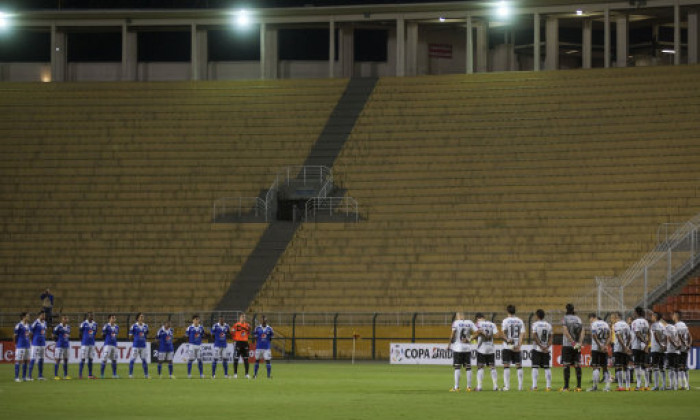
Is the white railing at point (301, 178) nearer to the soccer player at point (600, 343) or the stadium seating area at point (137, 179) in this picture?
the stadium seating area at point (137, 179)

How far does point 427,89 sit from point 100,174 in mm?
14074

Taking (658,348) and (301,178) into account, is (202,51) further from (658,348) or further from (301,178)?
(658,348)

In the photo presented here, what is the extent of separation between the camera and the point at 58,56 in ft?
199

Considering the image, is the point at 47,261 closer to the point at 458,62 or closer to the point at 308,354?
the point at 308,354

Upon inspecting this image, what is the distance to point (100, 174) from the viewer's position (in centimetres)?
5406

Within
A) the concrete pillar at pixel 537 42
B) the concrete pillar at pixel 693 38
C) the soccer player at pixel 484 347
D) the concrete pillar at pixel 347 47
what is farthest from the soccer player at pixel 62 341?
the concrete pillar at pixel 693 38

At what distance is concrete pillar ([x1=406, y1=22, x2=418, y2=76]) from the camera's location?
59344mm

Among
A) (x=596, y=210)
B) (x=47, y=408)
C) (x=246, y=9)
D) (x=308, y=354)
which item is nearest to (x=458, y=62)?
(x=246, y=9)

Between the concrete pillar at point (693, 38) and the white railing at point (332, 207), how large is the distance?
51.5 ft

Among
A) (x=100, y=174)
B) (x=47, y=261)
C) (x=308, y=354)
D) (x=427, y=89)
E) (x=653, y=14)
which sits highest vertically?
(x=653, y=14)

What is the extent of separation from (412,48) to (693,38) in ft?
40.3

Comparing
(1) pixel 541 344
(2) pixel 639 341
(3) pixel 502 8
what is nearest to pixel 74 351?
(1) pixel 541 344

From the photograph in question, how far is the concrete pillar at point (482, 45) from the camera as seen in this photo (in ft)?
193

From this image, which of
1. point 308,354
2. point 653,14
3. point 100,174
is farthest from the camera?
point 653,14
